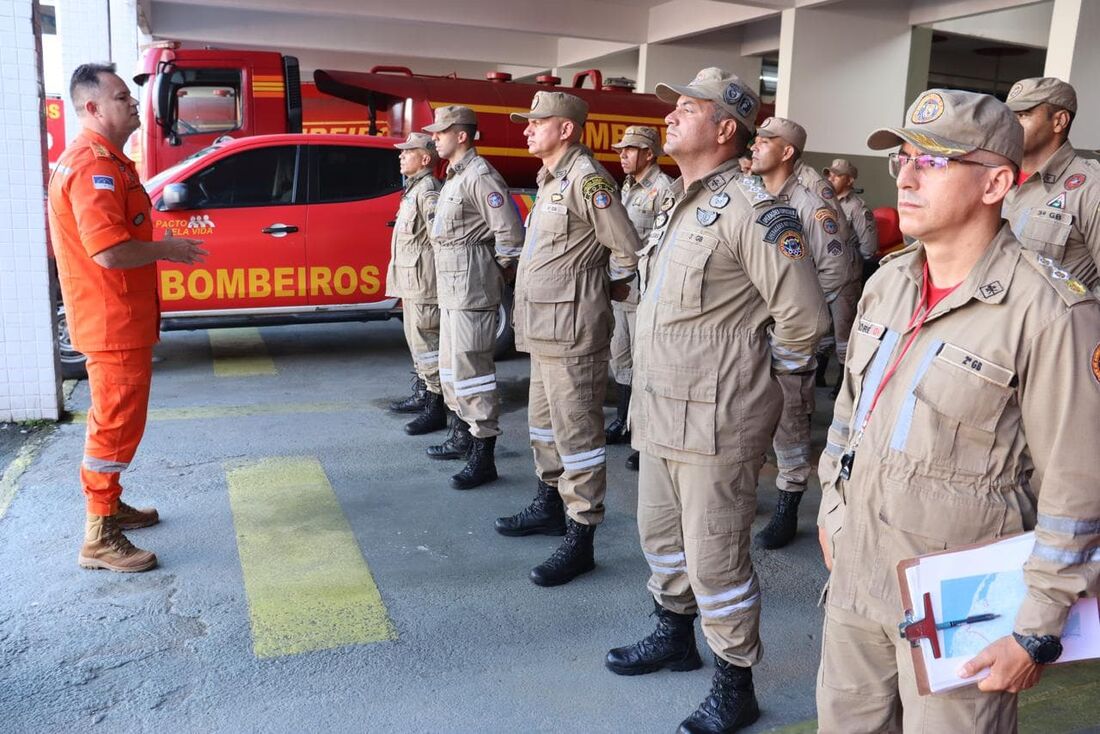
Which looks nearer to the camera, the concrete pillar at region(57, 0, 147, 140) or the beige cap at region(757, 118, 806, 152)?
the beige cap at region(757, 118, 806, 152)

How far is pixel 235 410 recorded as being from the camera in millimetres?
5980

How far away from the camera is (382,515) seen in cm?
433

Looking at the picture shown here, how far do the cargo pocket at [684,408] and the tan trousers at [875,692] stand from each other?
0.75m

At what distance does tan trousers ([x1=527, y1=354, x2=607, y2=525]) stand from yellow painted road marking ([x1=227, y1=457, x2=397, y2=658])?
891 mm

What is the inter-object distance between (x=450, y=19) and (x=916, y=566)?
13.0 m

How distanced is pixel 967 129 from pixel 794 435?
2.74 meters

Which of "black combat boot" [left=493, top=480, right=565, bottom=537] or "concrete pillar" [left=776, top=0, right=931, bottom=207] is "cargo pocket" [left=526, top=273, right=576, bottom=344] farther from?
"concrete pillar" [left=776, top=0, right=931, bottom=207]

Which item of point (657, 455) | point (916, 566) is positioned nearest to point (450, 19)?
point (657, 455)

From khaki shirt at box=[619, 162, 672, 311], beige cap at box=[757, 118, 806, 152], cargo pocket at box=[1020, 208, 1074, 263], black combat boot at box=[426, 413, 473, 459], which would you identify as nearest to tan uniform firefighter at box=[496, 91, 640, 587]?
beige cap at box=[757, 118, 806, 152]

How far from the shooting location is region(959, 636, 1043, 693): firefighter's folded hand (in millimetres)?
1529

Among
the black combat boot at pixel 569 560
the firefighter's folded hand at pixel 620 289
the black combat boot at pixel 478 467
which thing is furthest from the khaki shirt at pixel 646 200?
the black combat boot at pixel 569 560

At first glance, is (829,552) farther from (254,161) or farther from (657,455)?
(254,161)

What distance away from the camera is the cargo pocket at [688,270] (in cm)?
254

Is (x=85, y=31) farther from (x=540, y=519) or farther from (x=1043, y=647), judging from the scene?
(x=1043, y=647)
